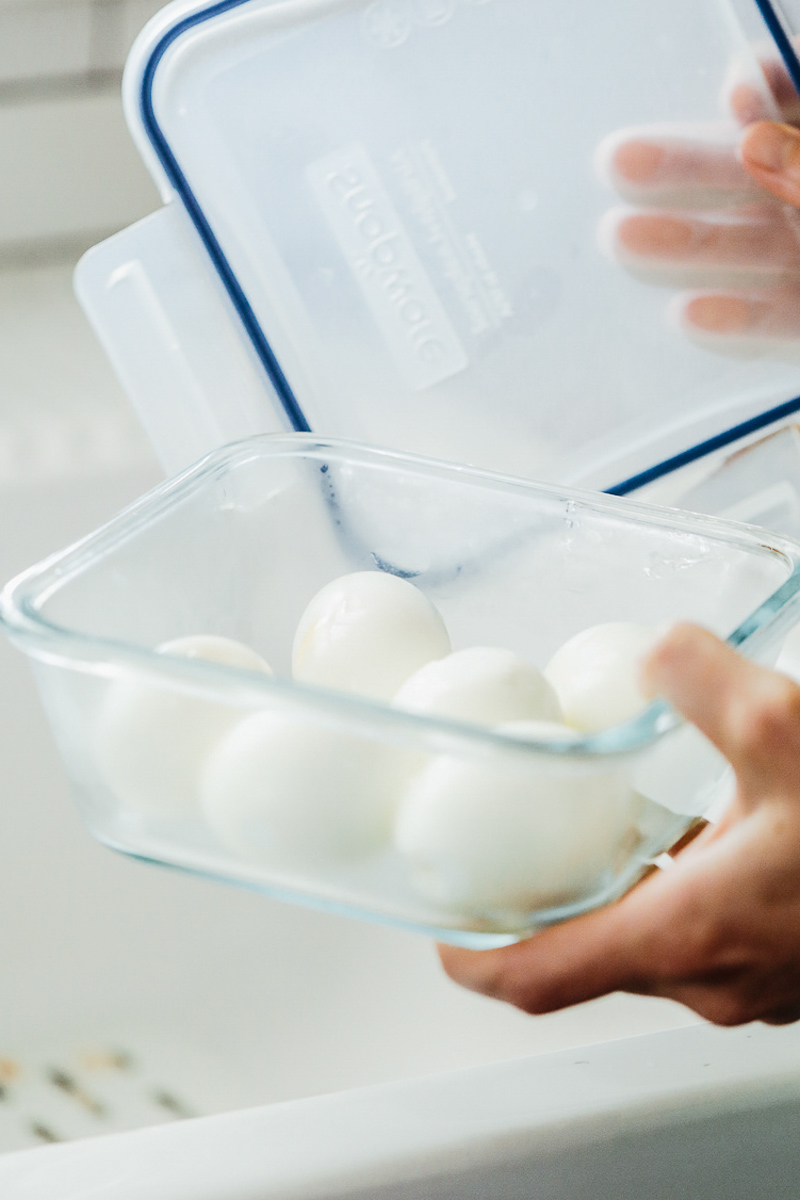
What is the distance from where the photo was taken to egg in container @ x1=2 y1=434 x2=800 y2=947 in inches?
12.8

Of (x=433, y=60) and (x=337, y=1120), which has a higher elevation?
(x=433, y=60)

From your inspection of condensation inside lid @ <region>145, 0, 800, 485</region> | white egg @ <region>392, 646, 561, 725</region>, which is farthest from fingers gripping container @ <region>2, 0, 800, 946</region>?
white egg @ <region>392, 646, 561, 725</region>

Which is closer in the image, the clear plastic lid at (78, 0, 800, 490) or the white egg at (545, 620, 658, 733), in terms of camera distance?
the white egg at (545, 620, 658, 733)

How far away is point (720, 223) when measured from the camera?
0.54 meters

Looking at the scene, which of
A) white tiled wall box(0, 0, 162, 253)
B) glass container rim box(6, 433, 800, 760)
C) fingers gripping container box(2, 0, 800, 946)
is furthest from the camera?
white tiled wall box(0, 0, 162, 253)

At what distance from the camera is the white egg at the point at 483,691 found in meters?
0.35

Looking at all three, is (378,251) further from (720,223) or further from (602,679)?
(602,679)

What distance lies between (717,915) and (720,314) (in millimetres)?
287

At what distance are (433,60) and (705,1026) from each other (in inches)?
16.7

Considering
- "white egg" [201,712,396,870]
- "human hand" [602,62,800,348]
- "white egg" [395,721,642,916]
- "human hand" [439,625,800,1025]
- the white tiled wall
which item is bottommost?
"human hand" [439,625,800,1025]

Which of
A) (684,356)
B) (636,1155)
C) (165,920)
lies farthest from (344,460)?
(165,920)

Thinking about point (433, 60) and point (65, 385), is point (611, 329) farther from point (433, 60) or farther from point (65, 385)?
point (65, 385)

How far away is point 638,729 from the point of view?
0.31 m

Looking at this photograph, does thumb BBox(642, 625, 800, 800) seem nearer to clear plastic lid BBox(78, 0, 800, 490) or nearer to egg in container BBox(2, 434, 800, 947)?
egg in container BBox(2, 434, 800, 947)
